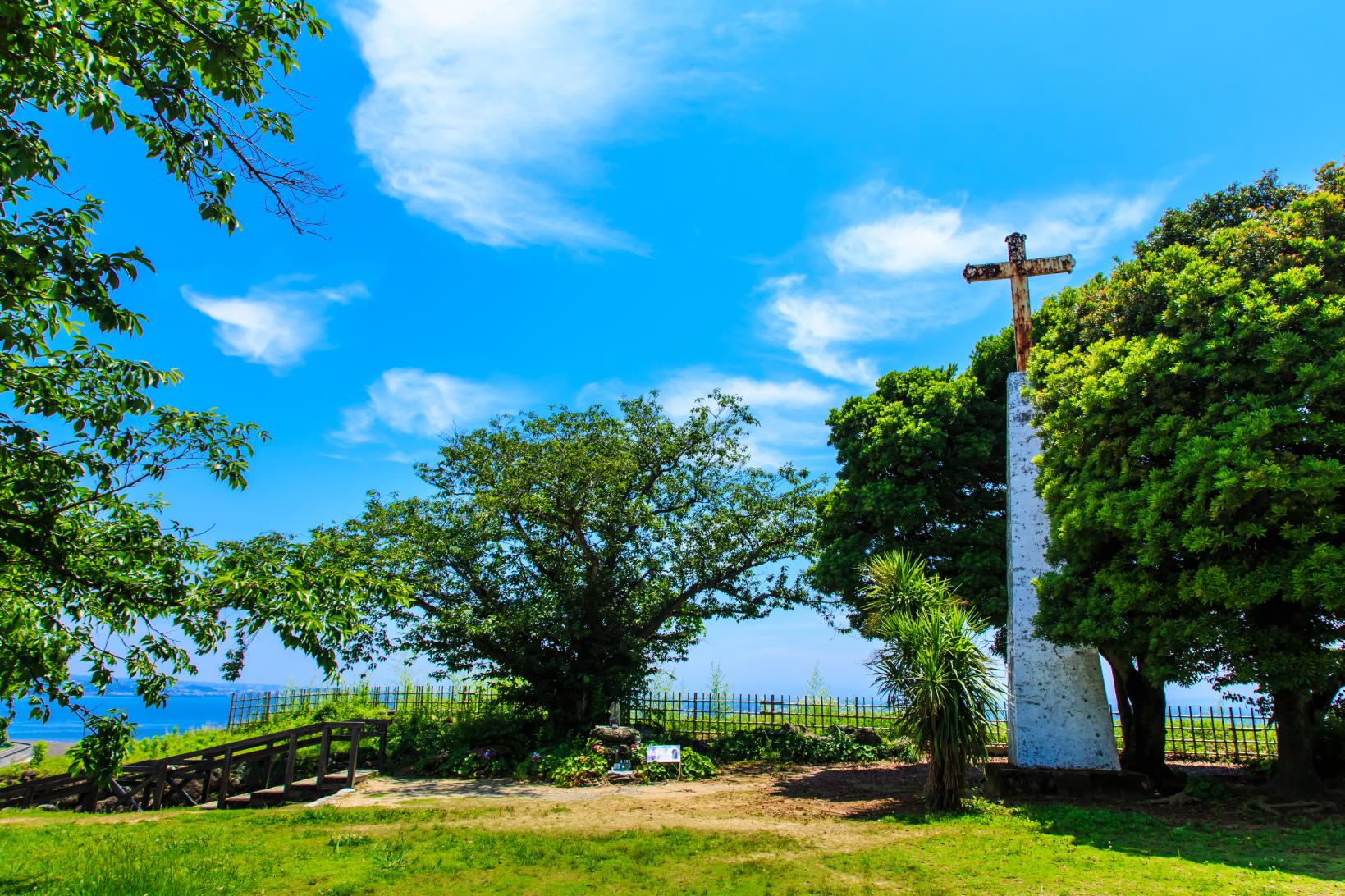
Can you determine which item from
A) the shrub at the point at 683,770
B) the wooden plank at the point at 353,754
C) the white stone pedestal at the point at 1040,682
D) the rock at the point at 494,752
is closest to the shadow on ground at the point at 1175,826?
the white stone pedestal at the point at 1040,682

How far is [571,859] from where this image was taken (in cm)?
747

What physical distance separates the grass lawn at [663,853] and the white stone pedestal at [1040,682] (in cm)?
178

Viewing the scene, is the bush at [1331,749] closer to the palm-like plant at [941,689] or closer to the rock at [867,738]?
the palm-like plant at [941,689]

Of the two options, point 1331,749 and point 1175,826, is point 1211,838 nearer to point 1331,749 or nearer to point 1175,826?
point 1175,826

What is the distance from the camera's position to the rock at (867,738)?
1731 centimetres

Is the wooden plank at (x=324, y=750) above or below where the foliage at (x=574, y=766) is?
above

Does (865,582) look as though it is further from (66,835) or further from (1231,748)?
(66,835)

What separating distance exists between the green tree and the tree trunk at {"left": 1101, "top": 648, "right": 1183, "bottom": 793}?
2.27 metres

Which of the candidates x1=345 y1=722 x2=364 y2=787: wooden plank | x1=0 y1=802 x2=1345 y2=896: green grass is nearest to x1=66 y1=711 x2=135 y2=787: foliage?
x1=0 y1=802 x2=1345 y2=896: green grass

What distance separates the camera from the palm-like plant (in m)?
9.75

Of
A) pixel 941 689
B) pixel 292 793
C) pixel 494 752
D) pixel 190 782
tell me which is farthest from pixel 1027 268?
pixel 190 782

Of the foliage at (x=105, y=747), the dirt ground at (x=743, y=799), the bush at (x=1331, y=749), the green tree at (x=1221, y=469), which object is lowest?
the dirt ground at (x=743, y=799)

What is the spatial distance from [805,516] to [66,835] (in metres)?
13.9

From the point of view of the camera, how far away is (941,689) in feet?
32.1
